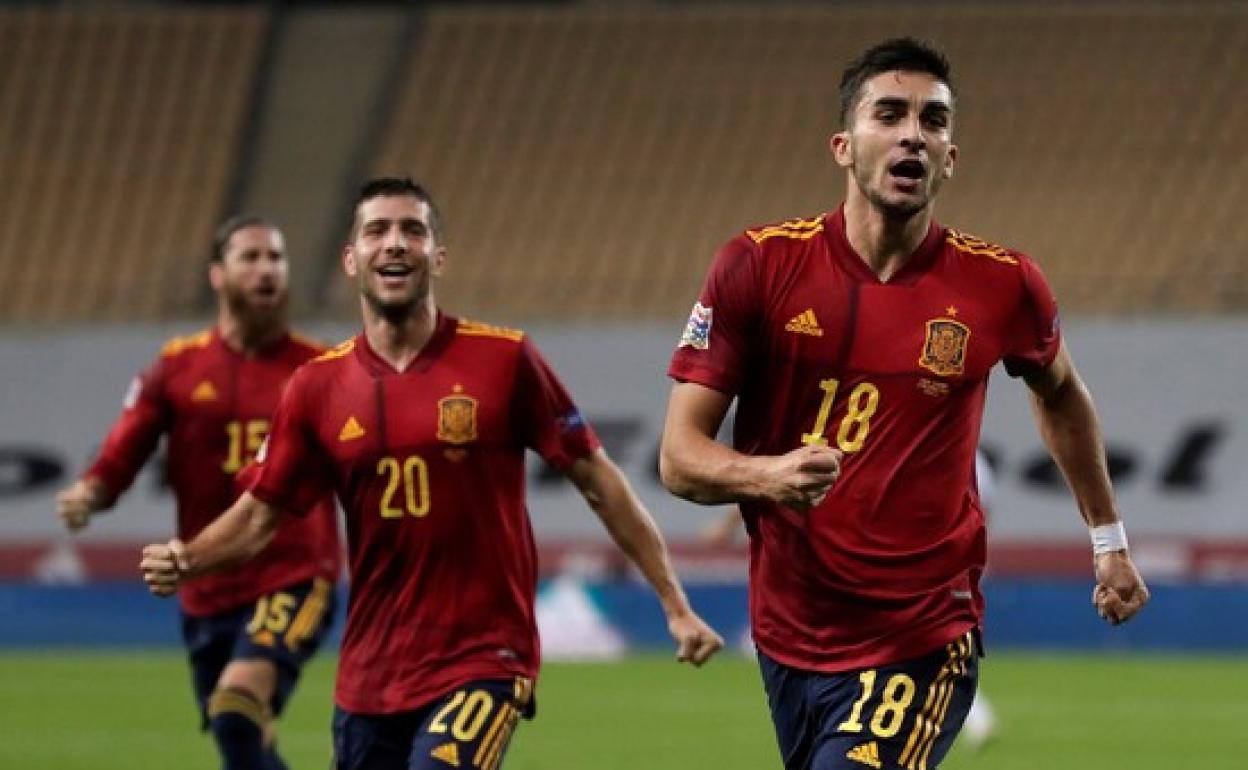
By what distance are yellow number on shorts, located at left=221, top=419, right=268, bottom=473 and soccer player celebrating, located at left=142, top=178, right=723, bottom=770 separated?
7.32 ft

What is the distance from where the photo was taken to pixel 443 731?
704 centimetres

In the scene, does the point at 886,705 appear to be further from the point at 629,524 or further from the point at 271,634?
the point at 271,634

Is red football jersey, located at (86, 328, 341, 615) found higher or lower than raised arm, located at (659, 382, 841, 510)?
lower

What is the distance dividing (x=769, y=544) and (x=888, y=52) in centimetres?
127

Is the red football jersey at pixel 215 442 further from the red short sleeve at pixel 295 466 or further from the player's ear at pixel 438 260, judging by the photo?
the player's ear at pixel 438 260

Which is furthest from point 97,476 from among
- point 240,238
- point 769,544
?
point 769,544

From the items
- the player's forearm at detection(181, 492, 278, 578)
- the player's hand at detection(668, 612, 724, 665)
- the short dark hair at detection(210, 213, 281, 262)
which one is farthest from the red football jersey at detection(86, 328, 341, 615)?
the player's hand at detection(668, 612, 724, 665)

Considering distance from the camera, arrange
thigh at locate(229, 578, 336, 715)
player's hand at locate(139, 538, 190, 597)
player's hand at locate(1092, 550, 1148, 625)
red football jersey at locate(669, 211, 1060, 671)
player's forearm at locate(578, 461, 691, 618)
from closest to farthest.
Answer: red football jersey at locate(669, 211, 1060, 671) < player's hand at locate(1092, 550, 1148, 625) < player's hand at locate(139, 538, 190, 597) < player's forearm at locate(578, 461, 691, 618) < thigh at locate(229, 578, 336, 715)

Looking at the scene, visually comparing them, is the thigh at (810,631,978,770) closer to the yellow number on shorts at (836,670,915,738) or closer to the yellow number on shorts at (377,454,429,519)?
the yellow number on shorts at (836,670,915,738)

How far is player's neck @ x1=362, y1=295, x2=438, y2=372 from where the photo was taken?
7.60 metres

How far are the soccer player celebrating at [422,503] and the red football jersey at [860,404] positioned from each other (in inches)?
35.8

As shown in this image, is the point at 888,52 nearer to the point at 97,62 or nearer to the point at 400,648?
the point at 400,648

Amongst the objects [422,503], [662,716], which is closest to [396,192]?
[422,503]

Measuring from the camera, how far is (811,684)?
6.27m
